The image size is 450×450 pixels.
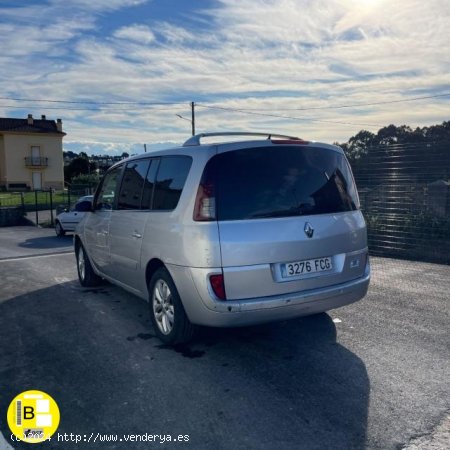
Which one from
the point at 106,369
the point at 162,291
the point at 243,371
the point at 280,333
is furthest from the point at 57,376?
the point at 280,333

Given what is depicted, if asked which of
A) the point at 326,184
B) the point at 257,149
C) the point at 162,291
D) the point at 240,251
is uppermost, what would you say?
the point at 257,149

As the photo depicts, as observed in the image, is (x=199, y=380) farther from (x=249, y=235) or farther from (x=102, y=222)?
(x=102, y=222)

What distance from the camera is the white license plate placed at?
3.83m

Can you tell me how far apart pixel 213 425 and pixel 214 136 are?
2.55 meters

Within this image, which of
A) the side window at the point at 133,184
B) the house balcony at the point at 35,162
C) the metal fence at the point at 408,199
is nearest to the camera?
the side window at the point at 133,184

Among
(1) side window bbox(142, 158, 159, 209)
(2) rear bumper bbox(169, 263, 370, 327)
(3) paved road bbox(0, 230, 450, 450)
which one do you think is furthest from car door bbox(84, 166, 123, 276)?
(2) rear bumper bbox(169, 263, 370, 327)

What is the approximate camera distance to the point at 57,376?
12.3ft

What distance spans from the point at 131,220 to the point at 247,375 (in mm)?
2194

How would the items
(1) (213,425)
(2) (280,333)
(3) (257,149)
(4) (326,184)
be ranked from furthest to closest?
(2) (280,333) < (4) (326,184) < (3) (257,149) < (1) (213,425)

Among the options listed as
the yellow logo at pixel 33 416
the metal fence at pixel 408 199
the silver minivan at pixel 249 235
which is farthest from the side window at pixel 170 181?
the metal fence at pixel 408 199

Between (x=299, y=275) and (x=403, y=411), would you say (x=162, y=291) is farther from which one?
(x=403, y=411)

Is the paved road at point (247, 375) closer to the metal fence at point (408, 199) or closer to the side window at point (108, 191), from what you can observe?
the side window at point (108, 191)

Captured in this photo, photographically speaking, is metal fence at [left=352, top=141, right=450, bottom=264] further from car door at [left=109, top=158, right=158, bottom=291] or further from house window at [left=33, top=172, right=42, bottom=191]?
house window at [left=33, top=172, right=42, bottom=191]

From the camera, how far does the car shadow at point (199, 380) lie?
9.49 feet
